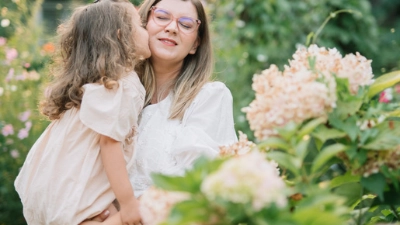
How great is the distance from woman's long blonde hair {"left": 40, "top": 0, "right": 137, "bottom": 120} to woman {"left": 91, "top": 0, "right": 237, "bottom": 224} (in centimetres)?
25

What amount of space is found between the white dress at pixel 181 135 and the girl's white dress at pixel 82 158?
0.37 feet

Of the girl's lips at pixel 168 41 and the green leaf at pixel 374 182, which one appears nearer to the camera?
the green leaf at pixel 374 182

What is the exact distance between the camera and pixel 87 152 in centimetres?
232

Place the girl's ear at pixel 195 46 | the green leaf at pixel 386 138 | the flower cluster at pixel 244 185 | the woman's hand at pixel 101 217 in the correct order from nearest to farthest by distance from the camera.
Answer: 1. the flower cluster at pixel 244 185
2. the green leaf at pixel 386 138
3. the woman's hand at pixel 101 217
4. the girl's ear at pixel 195 46

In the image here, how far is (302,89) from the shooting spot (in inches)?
60.9

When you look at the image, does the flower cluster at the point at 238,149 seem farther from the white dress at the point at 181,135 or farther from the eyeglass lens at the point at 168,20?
the eyeglass lens at the point at 168,20

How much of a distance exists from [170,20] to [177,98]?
0.36 m

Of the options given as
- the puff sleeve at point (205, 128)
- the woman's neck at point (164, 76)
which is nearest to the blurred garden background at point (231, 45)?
the puff sleeve at point (205, 128)

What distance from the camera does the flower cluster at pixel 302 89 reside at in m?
1.54

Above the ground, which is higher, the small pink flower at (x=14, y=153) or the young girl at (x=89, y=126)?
the young girl at (x=89, y=126)

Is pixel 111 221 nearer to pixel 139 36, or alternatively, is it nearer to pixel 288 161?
pixel 139 36

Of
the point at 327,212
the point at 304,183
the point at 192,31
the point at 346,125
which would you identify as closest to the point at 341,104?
the point at 346,125

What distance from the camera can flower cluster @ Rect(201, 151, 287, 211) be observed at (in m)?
1.21

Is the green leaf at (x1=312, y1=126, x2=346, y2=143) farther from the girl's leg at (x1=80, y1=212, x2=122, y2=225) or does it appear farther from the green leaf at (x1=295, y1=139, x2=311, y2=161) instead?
the girl's leg at (x1=80, y1=212, x2=122, y2=225)
